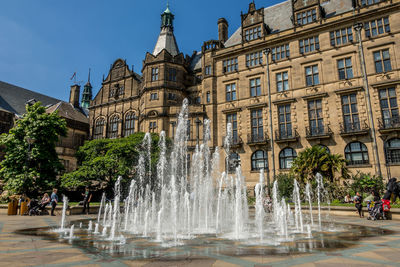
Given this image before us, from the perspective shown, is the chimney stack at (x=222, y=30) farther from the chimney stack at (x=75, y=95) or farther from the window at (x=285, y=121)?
the chimney stack at (x=75, y=95)

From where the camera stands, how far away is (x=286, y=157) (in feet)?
95.0

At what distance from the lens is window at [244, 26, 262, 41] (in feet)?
111

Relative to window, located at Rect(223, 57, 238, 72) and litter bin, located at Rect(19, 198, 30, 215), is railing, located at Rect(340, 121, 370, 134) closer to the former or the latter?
window, located at Rect(223, 57, 238, 72)

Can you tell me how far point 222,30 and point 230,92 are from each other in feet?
43.4

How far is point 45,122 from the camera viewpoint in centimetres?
2577

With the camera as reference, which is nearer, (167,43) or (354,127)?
(354,127)

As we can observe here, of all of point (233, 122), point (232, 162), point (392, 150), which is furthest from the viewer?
point (233, 122)

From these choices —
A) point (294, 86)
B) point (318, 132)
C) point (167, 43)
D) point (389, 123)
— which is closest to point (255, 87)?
point (294, 86)

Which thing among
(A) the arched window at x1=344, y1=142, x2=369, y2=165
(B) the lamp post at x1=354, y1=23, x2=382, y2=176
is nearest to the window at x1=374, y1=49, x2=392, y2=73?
(B) the lamp post at x1=354, y1=23, x2=382, y2=176

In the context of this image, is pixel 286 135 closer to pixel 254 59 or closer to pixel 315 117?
pixel 315 117

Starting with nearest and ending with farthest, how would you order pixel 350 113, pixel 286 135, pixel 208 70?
pixel 350 113
pixel 286 135
pixel 208 70

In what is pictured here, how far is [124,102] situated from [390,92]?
117 feet

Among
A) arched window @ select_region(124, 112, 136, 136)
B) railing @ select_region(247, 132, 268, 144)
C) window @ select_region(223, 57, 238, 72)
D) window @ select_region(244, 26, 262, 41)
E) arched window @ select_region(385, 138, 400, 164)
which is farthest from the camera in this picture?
arched window @ select_region(124, 112, 136, 136)

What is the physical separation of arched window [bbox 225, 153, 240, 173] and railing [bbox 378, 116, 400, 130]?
15.0 meters
